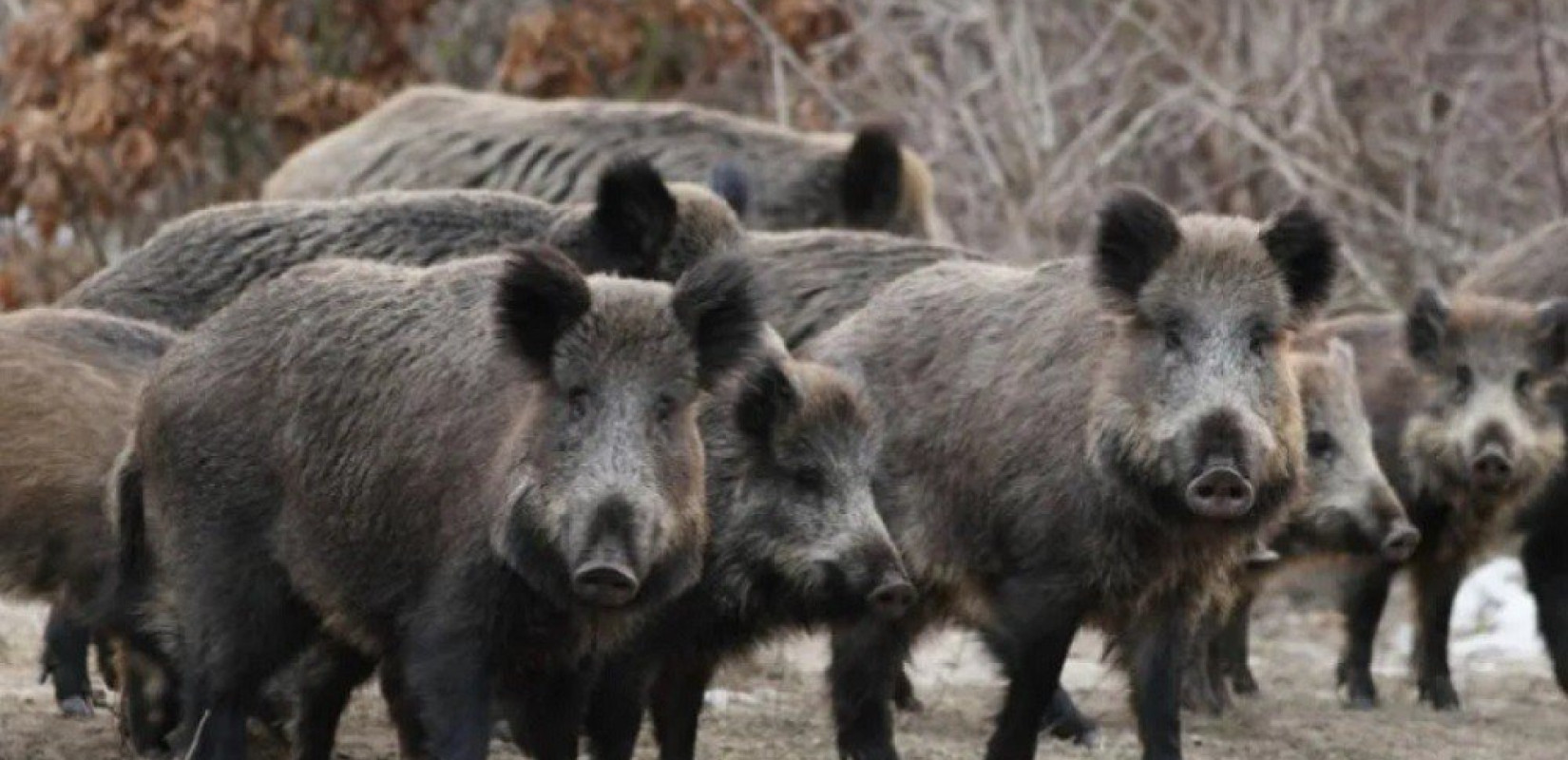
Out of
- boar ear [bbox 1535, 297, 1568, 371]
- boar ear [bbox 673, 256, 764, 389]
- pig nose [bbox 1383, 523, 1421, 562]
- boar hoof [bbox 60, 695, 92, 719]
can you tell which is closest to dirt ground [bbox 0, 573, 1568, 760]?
boar hoof [bbox 60, 695, 92, 719]

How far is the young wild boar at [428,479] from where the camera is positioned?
6262 millimetres

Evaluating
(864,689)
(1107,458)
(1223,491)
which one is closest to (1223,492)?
(1223,491)

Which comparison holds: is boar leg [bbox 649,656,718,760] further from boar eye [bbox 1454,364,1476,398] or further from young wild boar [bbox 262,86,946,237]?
young wild boar [bbox 262,86,946,237]

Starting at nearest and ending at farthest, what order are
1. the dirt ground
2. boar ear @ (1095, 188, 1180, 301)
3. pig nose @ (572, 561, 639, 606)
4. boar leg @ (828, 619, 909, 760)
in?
pig nose @ (572, 561, 639, 606)
boar ear @ (1095, 188, 1180, 301)
boar leg @ (828, 619, 909, 760)
the dirt ground

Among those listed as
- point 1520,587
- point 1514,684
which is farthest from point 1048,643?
point 1520,587

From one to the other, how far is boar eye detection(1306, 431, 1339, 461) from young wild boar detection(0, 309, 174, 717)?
3446mm

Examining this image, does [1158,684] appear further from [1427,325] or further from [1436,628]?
[1427,325]

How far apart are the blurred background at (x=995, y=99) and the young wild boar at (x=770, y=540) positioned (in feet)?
21.6

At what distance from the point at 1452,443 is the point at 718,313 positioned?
4.49 meters

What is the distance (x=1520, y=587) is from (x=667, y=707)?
688 cm

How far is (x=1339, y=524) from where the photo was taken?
9398 millimetres

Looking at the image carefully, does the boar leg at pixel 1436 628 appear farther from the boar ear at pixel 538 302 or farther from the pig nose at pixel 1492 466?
the boar ear at pixel 538 302

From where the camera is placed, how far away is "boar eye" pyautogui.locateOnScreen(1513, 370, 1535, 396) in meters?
10.4

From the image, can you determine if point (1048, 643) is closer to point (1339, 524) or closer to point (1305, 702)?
point (1339, 524)
